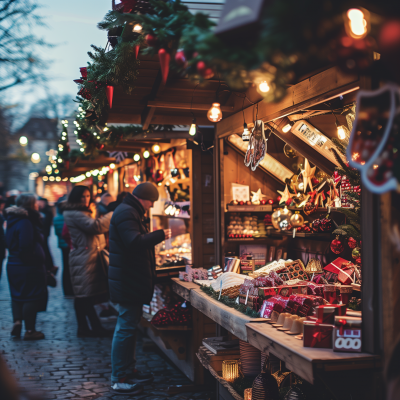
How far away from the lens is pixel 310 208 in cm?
449

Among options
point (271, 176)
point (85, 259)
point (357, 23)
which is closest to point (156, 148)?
point (85, 259)

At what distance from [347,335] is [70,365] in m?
4.18

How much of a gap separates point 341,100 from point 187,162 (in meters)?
2.83

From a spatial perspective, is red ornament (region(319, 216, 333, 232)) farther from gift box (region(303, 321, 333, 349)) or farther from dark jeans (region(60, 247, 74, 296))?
dark jeans (region(60, 247, 74, 296))

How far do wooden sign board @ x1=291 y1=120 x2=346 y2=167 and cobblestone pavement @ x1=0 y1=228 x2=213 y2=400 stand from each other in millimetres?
2802

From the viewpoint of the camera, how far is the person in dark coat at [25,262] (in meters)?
6.62

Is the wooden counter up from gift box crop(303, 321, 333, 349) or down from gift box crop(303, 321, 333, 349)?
down

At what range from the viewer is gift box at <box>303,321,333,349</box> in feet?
8.46

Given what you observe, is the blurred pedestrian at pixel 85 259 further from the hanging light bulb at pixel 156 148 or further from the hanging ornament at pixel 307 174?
the hanging ornament at pixel 307 174

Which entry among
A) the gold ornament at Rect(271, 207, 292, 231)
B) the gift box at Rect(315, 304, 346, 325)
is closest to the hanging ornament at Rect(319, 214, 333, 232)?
the gold ornament at Rect(271, 207, 292, 231)

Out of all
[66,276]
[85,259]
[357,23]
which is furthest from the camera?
[66,276]

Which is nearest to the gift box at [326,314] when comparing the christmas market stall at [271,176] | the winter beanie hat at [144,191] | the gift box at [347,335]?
the christmas market stall at [271,176]

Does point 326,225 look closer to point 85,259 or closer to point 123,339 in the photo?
point 123,339

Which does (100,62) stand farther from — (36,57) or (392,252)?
(36,57)
